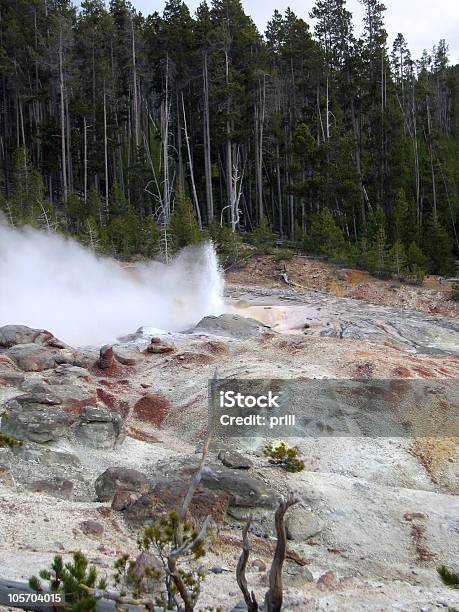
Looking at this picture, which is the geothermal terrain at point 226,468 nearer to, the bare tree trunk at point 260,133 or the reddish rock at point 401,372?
the reddish rock at point 401,372

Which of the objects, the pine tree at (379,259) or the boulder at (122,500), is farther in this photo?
the pine tree at (379,259)

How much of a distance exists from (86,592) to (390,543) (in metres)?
5.01

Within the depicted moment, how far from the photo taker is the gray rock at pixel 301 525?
27.1 feet

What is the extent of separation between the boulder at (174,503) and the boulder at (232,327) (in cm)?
993

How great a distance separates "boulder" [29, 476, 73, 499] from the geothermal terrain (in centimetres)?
2

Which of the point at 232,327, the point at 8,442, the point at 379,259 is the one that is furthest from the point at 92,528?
the point at 379,259

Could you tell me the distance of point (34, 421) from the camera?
10758 millimetres

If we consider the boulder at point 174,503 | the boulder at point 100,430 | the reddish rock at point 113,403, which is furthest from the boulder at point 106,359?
the boulder at point 174,503

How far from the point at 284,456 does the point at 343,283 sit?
1893cm

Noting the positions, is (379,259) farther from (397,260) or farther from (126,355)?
(126,355)

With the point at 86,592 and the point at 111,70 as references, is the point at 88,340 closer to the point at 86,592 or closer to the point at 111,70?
the point at 86,592

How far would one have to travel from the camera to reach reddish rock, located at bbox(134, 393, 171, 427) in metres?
13.4

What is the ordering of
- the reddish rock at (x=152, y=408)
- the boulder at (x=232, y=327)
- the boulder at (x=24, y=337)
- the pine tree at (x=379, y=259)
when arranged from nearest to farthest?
the reddish rock at (x=152, y=408)
the boulder at (x=24, y=337)
the boulder at (x=232, y=327)
the pine tree at (x=379, y=259)

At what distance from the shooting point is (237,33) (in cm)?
3888
